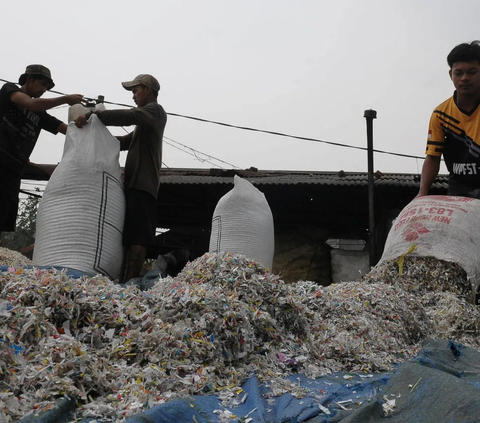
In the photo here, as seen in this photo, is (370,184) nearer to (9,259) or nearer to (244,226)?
(244,226)

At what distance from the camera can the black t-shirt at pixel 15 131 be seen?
340 cm

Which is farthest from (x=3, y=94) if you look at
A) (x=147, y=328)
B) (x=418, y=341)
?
(x=418, y=341)

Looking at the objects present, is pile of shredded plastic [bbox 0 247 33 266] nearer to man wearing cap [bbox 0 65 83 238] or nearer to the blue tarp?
man wearing cap [bbox 0 65 83 238]

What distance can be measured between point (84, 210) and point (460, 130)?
260 centimetres

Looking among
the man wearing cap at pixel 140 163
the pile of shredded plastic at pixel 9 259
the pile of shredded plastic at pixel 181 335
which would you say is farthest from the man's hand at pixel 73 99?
the pile of shredded plastic at pixel 181 335

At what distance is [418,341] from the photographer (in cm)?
253

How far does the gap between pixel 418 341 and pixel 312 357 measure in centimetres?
90

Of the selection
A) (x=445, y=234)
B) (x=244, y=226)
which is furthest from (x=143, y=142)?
(x=445, y=234)

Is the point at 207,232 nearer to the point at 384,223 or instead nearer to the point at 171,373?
the point at 384,223

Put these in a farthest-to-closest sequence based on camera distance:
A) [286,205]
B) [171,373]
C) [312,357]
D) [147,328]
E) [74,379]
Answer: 1. [286,205]
2. [312,357]
3. [147,328]
4. [171,373]
5. [74,379]

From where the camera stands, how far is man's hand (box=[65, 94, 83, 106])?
3.36 m

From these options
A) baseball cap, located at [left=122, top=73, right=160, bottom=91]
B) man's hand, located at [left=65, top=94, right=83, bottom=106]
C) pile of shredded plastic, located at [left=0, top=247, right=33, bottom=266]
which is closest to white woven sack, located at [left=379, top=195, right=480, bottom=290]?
baseball cap, located at [left=122, top=73, right=160, bottom=91]

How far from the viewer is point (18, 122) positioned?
3482mm

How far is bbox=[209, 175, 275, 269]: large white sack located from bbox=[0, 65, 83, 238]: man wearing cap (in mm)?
1355
